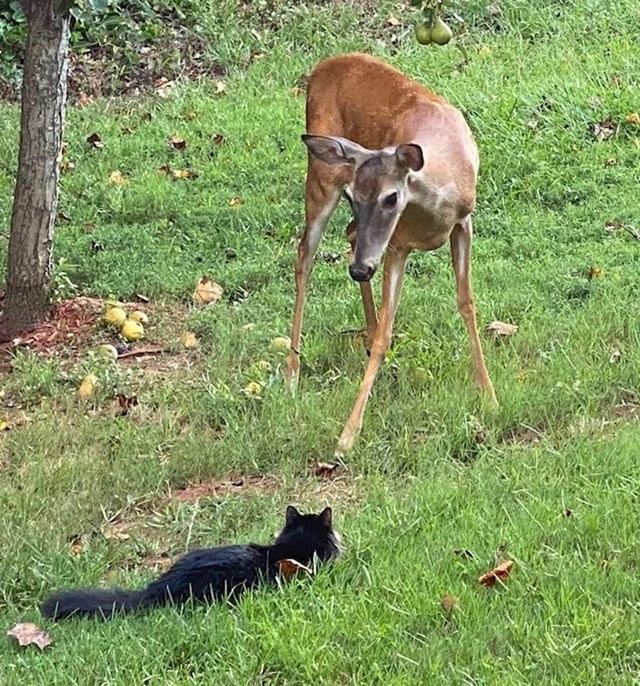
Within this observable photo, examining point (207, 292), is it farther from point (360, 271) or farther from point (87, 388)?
point (360, 271)

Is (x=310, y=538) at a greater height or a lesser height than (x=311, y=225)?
lesser

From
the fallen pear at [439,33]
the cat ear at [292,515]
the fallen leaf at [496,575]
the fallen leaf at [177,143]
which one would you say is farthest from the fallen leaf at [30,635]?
the fallen leaf at [177,143]

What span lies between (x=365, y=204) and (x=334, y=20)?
6.16 metres

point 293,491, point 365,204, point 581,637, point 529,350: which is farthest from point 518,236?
point 581,637

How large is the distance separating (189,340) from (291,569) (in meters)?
2.62

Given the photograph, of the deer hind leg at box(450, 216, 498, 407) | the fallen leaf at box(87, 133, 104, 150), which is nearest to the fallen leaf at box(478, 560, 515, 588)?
the deer hind leg at box(450, 216, 498, 407)

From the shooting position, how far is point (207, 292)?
6734mm

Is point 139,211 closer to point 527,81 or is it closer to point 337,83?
point 337,83

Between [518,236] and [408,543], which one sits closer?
[408,543]

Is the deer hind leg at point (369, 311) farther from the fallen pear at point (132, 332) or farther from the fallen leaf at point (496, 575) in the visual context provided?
the fallen leaf at point (496, 575)

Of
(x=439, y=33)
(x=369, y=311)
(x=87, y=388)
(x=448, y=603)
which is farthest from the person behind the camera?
(x=369, y=311)

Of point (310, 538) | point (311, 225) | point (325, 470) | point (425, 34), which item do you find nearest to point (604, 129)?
point (311, 225)

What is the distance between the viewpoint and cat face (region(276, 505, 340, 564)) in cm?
386

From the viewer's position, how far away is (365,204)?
16.7ft
